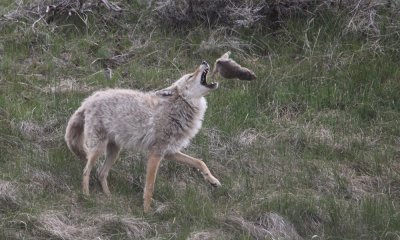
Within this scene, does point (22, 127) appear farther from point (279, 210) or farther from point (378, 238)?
point (378, 238)

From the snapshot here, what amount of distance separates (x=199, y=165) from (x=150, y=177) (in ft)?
Answer: 2.00

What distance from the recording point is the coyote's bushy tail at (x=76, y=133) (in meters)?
8.53

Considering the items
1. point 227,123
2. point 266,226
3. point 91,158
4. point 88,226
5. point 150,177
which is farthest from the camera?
point 227,123

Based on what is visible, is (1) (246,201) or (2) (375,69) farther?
(2) (375,69)

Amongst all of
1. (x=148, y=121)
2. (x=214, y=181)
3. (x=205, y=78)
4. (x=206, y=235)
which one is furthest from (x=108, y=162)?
(x=206, y=235)

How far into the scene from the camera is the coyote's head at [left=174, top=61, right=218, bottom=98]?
826 centimetres

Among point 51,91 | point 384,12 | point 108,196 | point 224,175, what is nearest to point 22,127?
point 51,91

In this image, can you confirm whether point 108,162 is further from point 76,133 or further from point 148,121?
point 148,121

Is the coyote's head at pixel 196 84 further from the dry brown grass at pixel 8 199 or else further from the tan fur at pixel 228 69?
the dry brown grass at pixel 8 199

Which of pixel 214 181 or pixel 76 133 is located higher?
pixel 76 133

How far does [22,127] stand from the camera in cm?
928

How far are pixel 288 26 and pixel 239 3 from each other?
0.80 metres

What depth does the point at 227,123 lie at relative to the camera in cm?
962

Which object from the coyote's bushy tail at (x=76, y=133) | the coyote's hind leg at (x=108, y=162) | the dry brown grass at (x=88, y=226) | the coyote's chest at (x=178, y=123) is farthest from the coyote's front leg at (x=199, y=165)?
the dry brown grass at (x=88, y=226)
